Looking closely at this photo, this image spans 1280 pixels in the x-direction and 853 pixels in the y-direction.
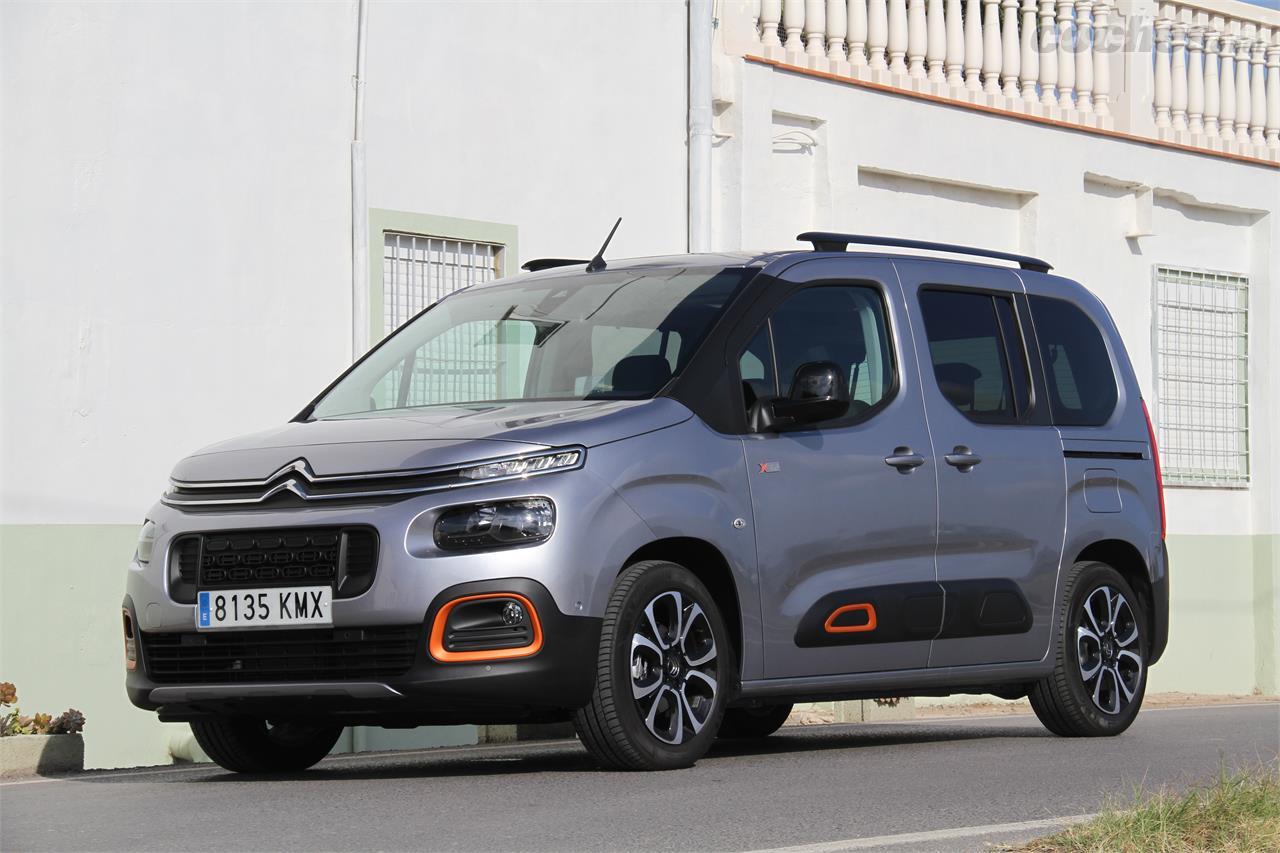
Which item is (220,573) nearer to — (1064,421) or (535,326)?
(535,326)

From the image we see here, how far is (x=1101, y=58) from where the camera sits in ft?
61.4

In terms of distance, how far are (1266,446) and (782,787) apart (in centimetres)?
1391

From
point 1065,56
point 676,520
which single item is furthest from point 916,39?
point 676,520

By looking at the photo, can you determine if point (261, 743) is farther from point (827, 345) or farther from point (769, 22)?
point (769, 22)

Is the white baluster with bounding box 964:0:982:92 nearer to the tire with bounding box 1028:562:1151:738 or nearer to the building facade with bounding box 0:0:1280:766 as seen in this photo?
the building facade with bounding box 0:0:1280:766

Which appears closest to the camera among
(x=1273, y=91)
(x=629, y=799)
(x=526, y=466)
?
(x=629, y=799)

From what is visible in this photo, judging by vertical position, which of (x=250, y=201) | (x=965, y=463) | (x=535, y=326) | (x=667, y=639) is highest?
(x=250, y=201)

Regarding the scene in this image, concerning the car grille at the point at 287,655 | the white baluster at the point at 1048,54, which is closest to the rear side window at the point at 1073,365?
the car grille at the point at 287,655

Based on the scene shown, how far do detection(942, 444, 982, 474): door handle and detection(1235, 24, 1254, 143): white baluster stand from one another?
12.3 metres

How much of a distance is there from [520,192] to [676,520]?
696 centimetres

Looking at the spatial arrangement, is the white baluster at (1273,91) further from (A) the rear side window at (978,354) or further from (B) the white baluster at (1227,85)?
(A) the rear side window at (978,354)

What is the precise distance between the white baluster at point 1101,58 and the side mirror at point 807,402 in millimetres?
11462

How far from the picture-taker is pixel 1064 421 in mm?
9562

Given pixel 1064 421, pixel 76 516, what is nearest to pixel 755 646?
pixel 1064 421
